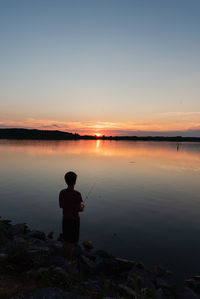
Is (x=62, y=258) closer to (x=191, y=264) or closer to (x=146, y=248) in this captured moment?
(x=146, y=248)

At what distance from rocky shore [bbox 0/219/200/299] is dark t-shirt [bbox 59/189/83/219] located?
5.12 feet

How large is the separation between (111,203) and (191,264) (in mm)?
9275

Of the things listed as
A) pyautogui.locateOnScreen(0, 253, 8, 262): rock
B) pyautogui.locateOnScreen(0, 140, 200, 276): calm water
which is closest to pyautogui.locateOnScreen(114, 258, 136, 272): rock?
pyautogui.locateOnScreen(0, 140, 200, 276): calm water

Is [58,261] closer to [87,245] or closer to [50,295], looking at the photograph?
[50,295]

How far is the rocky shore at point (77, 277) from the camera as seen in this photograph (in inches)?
222

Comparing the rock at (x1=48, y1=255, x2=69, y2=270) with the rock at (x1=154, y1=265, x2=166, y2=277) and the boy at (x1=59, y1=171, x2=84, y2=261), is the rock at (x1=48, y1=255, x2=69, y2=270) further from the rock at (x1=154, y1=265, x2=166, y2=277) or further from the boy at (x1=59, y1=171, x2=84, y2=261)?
the rock at (x1=154, y1=265, x2=166, y2=277)

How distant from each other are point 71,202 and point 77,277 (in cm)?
227

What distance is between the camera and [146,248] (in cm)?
1122

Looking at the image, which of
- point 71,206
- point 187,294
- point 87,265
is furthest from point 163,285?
point 71,206

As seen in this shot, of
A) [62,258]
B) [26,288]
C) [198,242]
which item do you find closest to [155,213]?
[198,242]

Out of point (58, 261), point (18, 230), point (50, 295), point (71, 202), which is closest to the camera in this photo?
point (50, 295)

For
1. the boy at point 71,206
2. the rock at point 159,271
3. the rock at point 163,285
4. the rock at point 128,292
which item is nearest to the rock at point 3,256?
the boy at point 71,206

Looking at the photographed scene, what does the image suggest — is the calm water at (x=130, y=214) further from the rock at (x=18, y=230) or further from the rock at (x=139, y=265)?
the rock at (x=18, y=230)

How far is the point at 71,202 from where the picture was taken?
7.05 m
